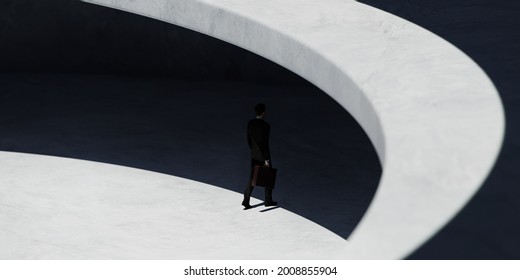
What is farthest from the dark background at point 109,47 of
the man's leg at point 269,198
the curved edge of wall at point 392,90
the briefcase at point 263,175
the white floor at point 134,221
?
the curved edge of wall at point 392,90

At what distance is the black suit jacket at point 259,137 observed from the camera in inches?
476

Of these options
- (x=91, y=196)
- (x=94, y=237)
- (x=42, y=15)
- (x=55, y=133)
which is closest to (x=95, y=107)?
(x=55, y=133)

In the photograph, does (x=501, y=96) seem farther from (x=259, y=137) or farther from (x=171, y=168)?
(x=171, y=168)

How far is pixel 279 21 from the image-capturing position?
10.2m

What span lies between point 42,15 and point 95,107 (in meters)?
3.24

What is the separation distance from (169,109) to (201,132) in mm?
1701

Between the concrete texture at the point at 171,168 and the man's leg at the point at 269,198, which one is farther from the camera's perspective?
the man's leg at the point at 269,198

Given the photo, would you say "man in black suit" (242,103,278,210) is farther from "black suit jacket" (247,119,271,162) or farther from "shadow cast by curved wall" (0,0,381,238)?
"shadow cast by curved wall" (0,0,381,238)

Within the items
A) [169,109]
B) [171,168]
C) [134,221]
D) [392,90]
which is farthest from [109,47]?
[392,90]

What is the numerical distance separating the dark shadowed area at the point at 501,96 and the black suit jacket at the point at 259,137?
2245 mm

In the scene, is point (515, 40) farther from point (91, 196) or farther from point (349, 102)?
point (91, 196)

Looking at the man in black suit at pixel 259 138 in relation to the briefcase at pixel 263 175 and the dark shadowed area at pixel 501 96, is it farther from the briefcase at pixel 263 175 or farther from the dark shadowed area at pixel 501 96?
the dark shadowed area at pixel 501 96

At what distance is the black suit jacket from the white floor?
0.96m

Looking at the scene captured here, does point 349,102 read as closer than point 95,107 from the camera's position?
Yes
